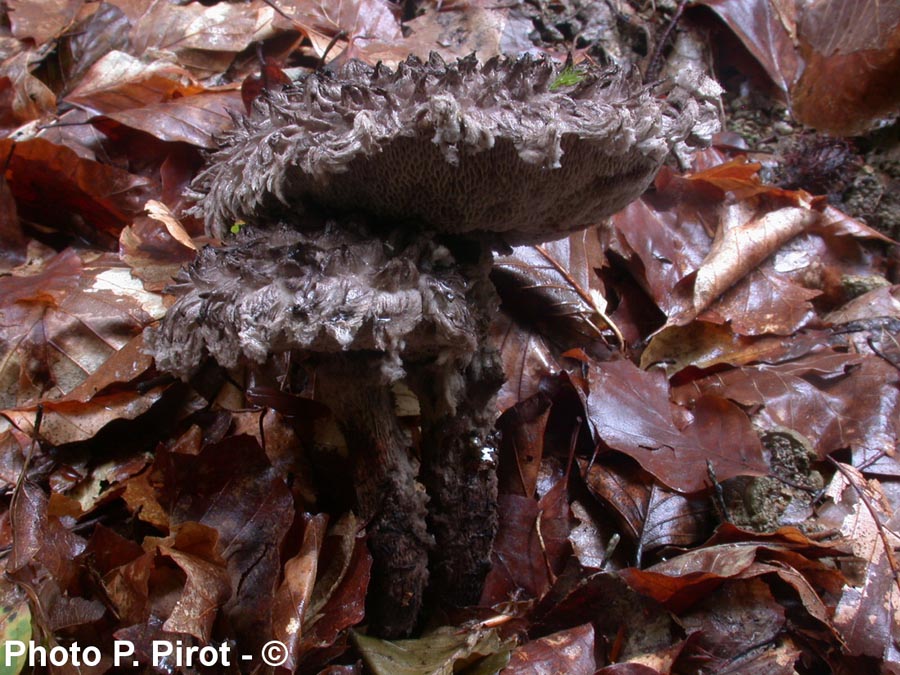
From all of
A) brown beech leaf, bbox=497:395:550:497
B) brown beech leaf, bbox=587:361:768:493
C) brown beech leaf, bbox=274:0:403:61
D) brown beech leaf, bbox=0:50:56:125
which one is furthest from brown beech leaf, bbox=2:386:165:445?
brown beech leaf, bbox=274:0:403:61

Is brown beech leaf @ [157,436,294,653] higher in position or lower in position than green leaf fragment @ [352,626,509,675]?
higher

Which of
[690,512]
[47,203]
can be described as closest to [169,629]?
[690,512]

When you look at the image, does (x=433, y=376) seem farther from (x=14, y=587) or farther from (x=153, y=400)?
(x=14, y=587)

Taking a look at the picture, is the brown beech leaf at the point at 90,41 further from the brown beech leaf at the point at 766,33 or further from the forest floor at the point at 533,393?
the brown beech leaf at the point at 766,33

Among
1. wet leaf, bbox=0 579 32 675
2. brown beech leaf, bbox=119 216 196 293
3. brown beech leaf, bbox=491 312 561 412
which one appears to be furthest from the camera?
brown beech leaf, bbox=119 216 196 293

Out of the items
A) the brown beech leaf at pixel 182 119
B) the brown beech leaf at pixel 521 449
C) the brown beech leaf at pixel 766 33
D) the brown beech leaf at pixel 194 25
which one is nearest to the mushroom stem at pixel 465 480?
the brown beech leaf at pixel 521 449

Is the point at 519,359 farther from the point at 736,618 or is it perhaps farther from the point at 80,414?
the point at 80,414

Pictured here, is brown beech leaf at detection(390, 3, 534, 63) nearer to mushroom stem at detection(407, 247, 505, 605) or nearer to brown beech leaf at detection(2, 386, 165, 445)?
mushroom stem at detection(407, 247, 505, 605)

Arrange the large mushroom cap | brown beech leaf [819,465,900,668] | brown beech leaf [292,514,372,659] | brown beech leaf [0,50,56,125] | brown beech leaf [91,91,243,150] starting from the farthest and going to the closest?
1. brown beech leaf [0,50,56,125]
2. brown beech leaf [91,91,243,150]
3. brown beech leaf [819,465,900,668]
4. brown beech leaf [292,514,372,659]
5. the large mushroom cap
